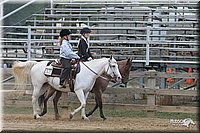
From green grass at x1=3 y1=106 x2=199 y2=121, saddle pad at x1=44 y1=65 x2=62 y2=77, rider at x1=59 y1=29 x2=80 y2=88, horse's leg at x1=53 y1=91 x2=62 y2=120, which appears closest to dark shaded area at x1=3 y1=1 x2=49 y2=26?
green grass at x1=3 y1=106 x2=199 y2=121

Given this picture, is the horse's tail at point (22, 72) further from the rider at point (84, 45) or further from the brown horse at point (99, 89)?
the rider at point (84, 45)

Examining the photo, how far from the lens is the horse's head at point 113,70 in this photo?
13125 mm

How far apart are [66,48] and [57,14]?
9.27 metres

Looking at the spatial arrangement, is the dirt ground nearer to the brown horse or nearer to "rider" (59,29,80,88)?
the brown horse

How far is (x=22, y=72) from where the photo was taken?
46.2 feet

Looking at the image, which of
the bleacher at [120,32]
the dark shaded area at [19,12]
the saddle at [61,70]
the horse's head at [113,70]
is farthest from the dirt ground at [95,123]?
the dark shaded area at [19,12]

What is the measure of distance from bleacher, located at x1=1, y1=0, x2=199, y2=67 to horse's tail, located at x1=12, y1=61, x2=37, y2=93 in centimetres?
337

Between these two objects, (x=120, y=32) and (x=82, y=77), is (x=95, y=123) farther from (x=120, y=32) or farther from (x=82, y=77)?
(x=120, y=32)

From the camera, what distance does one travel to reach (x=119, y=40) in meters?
18.0

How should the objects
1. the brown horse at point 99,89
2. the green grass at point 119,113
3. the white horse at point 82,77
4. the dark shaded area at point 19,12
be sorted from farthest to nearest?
the dark shaded area at point 19,12 < the green grass at point 119,113 < the brown horse at point 99,89 < the white horse at point 82,77

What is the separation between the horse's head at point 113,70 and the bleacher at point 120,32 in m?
3.27

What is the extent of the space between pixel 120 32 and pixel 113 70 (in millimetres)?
6696

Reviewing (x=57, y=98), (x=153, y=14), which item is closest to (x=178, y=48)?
(x=153, y=14)

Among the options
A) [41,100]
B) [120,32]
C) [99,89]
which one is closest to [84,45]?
[99,89]
